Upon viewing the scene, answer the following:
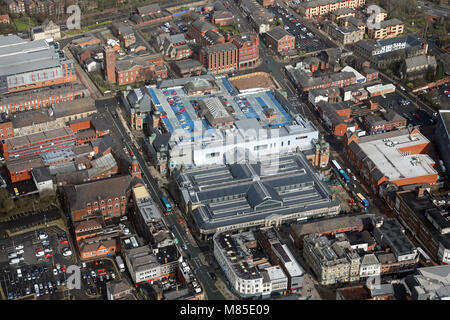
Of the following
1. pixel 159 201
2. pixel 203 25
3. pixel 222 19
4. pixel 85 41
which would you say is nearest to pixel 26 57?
pixel 85 41

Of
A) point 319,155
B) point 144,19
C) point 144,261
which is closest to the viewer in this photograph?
point 144,261

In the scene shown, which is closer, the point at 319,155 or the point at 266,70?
the point at 319,155

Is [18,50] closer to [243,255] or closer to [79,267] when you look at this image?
[79,267]

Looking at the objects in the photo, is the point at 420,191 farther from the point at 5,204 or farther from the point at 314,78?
the point at 5,204

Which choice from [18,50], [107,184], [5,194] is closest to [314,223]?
[107,184]

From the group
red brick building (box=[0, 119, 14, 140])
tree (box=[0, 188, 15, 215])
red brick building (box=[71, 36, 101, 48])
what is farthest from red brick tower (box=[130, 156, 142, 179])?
red brick building (box=[71, 36, 101, 48])

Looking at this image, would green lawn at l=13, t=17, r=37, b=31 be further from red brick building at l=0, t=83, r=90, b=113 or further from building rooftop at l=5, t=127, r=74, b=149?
building rooftop at l=5, t=127, r=74, b=149

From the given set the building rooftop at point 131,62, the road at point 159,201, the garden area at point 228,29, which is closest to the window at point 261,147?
the road at point 159,201
